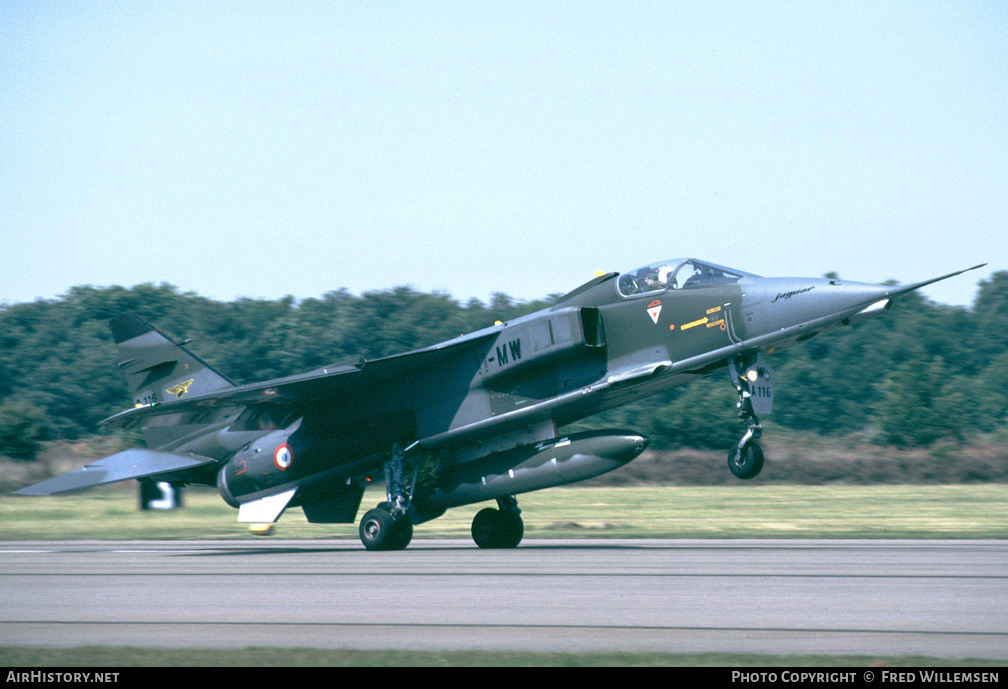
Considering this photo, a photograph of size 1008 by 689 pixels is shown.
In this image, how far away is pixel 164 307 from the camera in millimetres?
77625

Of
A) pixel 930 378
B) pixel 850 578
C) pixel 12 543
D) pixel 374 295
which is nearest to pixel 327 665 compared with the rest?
pixel 850 578

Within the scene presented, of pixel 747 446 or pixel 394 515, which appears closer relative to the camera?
pixel 747 446

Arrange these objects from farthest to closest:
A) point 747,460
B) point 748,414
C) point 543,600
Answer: point 748,414 < point 747,460 < point 543,600

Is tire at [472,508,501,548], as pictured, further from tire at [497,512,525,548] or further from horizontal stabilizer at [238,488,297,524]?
horizontal stabilizer at [238,488,297,524]

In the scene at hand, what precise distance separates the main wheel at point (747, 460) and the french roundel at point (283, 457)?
831cm

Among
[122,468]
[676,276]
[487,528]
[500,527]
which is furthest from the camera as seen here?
[122,468]

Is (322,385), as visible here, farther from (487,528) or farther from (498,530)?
(498,530)

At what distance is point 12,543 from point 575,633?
59.8 feet

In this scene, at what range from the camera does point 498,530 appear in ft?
65.1

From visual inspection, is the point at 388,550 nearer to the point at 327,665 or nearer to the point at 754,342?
the point at 754,342

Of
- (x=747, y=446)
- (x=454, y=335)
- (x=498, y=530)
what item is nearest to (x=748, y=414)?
(x=747, y=446)

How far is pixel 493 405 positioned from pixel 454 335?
48.5m

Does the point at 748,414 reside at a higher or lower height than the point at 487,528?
higher

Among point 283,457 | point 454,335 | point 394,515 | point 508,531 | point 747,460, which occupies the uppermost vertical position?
point 454,335
